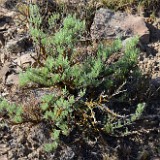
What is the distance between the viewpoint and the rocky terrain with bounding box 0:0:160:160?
4062 mm

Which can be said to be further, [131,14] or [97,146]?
[131,14]

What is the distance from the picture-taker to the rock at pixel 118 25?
5051 mm

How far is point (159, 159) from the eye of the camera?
13.6 feet

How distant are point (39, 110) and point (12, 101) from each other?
0.34m

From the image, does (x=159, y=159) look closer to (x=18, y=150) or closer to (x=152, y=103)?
(x=152, y=103)

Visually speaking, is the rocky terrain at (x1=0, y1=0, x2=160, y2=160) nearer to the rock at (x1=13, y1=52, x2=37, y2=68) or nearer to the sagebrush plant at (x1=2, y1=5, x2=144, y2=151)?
Result: the rock at (x1=13, y1=52, x2=37, y2=68)

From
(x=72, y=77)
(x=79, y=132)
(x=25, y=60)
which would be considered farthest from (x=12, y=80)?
(x=79, y=132)

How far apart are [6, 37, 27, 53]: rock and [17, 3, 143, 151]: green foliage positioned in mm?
885

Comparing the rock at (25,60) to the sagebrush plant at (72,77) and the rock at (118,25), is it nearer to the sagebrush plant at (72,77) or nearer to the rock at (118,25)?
the sagebrush plant at (72,77)

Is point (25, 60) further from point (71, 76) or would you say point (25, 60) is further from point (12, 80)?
point (71, 76)

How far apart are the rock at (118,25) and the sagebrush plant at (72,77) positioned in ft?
2.68

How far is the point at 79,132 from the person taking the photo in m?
4.18

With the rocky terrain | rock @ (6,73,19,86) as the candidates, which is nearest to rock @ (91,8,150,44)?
the rocky terrain

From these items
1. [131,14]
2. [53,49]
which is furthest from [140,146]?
[131,14]
